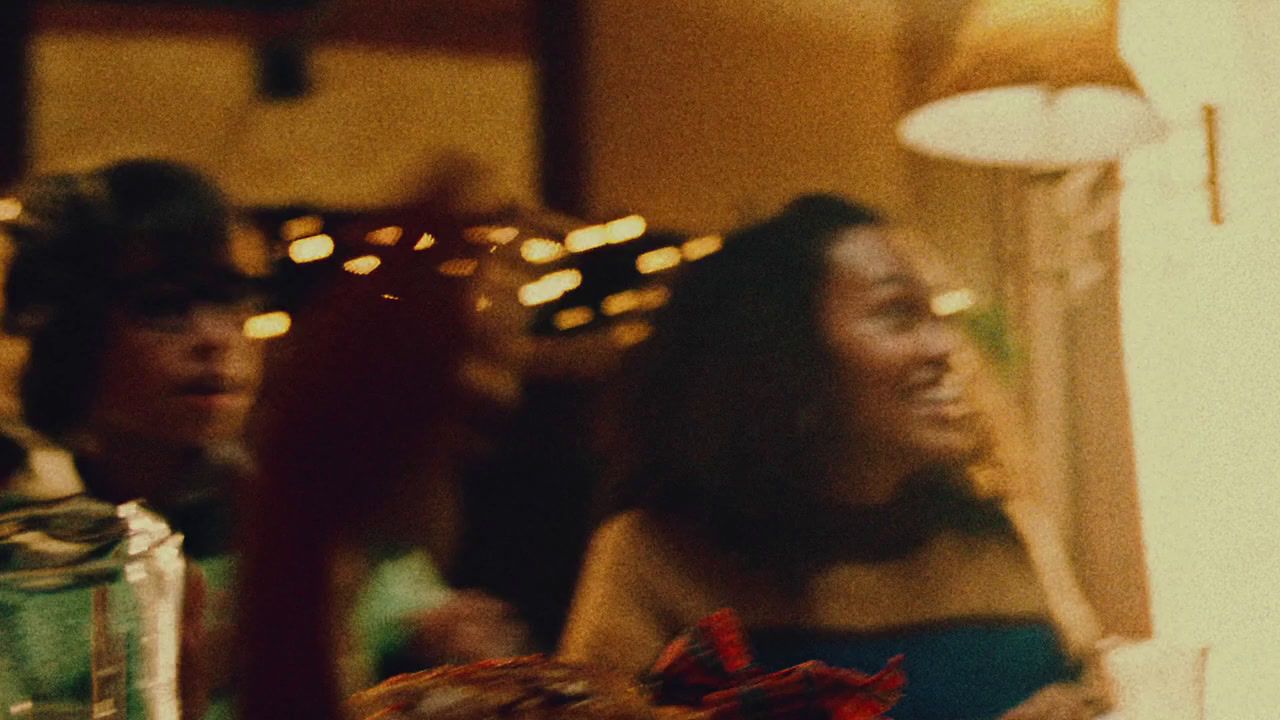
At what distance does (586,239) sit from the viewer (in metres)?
1.09

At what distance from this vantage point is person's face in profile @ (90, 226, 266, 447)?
37.5 inches

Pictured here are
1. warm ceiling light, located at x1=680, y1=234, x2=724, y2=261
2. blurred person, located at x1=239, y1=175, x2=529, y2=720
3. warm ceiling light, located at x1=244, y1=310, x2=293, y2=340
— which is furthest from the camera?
warm ceiling light, located at x1=680, y1=234, x2=724, y2=261

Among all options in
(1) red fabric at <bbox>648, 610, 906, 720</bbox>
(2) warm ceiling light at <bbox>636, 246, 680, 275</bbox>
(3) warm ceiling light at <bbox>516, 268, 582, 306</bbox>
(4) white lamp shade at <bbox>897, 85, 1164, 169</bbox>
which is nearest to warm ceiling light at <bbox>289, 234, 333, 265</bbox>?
(3) warm ceiling light at <bbox>516, 268, 582, 306</bbox>

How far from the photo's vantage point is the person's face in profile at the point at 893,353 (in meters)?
1.23


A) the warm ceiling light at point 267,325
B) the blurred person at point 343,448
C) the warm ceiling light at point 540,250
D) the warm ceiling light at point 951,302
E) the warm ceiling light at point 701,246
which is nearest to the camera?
the blurred person at point 343,448

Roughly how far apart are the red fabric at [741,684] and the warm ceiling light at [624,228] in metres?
0.37

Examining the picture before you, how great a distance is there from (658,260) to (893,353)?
0.28 metres

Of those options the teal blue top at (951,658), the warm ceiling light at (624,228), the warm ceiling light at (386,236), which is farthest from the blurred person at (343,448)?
the teal blue top at (951,658)

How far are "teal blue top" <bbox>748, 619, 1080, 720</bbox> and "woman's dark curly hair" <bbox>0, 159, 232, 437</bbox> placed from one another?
0.63m

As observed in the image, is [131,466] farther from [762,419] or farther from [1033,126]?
[1033,126]

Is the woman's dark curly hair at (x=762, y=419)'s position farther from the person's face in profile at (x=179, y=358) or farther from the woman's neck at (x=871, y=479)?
the person's face in profile at (x=179, y=358)

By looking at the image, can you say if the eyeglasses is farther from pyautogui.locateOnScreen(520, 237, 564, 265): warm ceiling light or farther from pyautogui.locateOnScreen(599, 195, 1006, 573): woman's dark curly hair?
pyautogui.locateOnScreen(599, 195, 1006, 573): woman's dark curly hair

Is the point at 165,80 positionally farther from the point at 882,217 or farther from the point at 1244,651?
the point at 1244,651

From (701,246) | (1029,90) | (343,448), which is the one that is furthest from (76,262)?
(1029,90)
